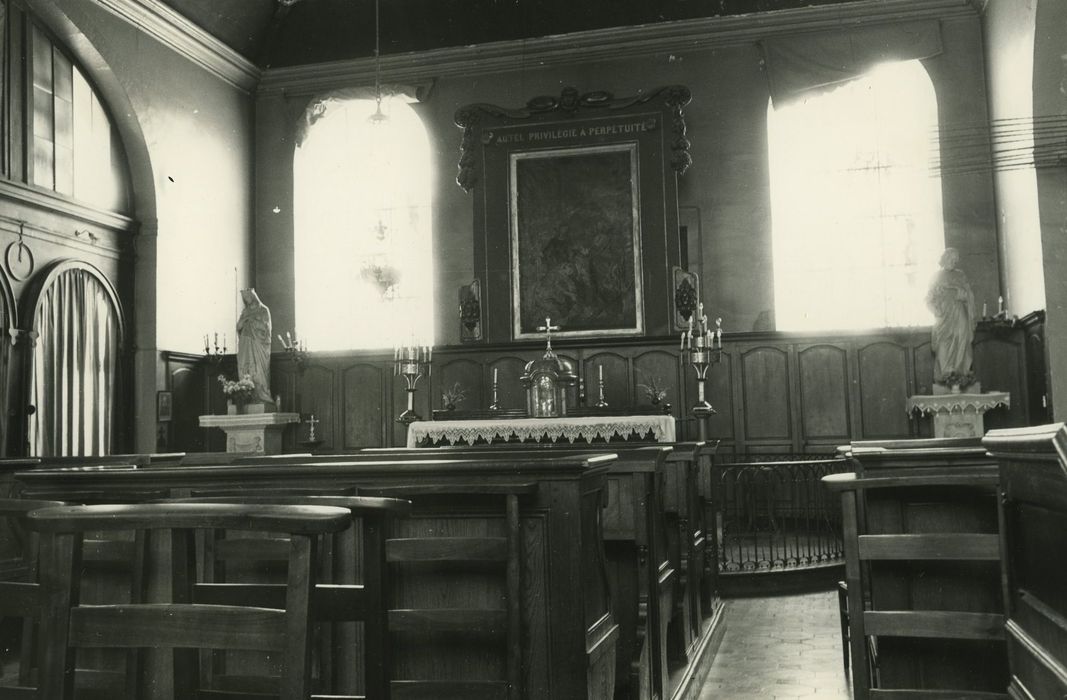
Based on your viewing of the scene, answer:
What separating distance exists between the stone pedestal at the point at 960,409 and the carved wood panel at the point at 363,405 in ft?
20.6

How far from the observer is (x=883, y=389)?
11.3 meters

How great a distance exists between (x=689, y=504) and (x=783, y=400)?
5612 mm

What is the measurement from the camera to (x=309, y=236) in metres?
13.7

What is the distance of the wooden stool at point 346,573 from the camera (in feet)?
8.15

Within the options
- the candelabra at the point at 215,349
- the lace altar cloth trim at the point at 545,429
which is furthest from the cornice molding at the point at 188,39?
the lace altar cloth trim at the point at 545,429

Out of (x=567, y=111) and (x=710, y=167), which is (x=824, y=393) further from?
(x=567, y=111)

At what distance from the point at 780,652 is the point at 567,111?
8.13 metres

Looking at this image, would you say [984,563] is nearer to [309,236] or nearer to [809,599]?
[809,599]

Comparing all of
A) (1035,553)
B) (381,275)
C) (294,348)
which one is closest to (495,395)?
(381,275)

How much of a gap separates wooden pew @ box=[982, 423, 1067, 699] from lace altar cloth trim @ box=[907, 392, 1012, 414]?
7.99 m

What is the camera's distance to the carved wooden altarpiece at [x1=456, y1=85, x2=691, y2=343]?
39.5 ft

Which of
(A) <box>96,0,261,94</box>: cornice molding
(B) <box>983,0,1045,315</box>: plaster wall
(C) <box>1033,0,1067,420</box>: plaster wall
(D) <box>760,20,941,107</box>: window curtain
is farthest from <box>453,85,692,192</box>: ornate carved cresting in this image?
(C) <box>1033,0,1067,420</box>: plaster wall

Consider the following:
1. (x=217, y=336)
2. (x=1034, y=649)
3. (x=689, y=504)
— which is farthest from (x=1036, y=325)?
(x=217, y=336)

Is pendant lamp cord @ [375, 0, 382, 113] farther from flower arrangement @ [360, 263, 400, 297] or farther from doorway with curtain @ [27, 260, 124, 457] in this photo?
doorway with curtain @ [27, 260, 124, 457]
